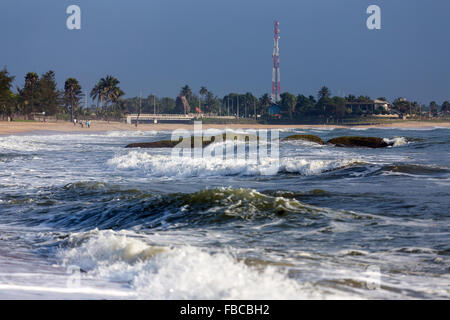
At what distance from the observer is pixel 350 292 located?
471cm

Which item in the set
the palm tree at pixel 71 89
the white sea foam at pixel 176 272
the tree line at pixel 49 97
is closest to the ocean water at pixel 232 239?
the white sea foam at pixel 176 272

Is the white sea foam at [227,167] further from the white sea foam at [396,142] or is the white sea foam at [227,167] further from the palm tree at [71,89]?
the palm tree at [71,89]

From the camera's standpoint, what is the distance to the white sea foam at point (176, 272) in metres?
4.55

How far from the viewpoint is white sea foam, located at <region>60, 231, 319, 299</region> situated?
4.55 meters

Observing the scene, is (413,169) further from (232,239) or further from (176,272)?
(176,272)

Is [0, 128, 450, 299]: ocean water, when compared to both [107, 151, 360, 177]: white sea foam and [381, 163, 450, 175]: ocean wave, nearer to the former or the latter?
[381, 163, 450, 175]: ocean wave

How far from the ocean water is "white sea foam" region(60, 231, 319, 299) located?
0.02 m

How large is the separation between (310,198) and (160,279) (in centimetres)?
626

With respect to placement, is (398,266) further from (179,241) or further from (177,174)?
(177,174)

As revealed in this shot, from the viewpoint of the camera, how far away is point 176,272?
5.20m

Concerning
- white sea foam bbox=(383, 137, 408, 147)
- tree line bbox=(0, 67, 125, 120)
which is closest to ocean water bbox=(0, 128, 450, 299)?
white sea foam bbox=(383, 137, 408, 147)

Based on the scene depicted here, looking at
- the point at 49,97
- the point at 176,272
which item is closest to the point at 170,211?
the point at 176,272

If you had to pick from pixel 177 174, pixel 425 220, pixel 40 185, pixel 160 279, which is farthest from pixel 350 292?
pixel 177 174

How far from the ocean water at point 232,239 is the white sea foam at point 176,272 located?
0.8 inches
